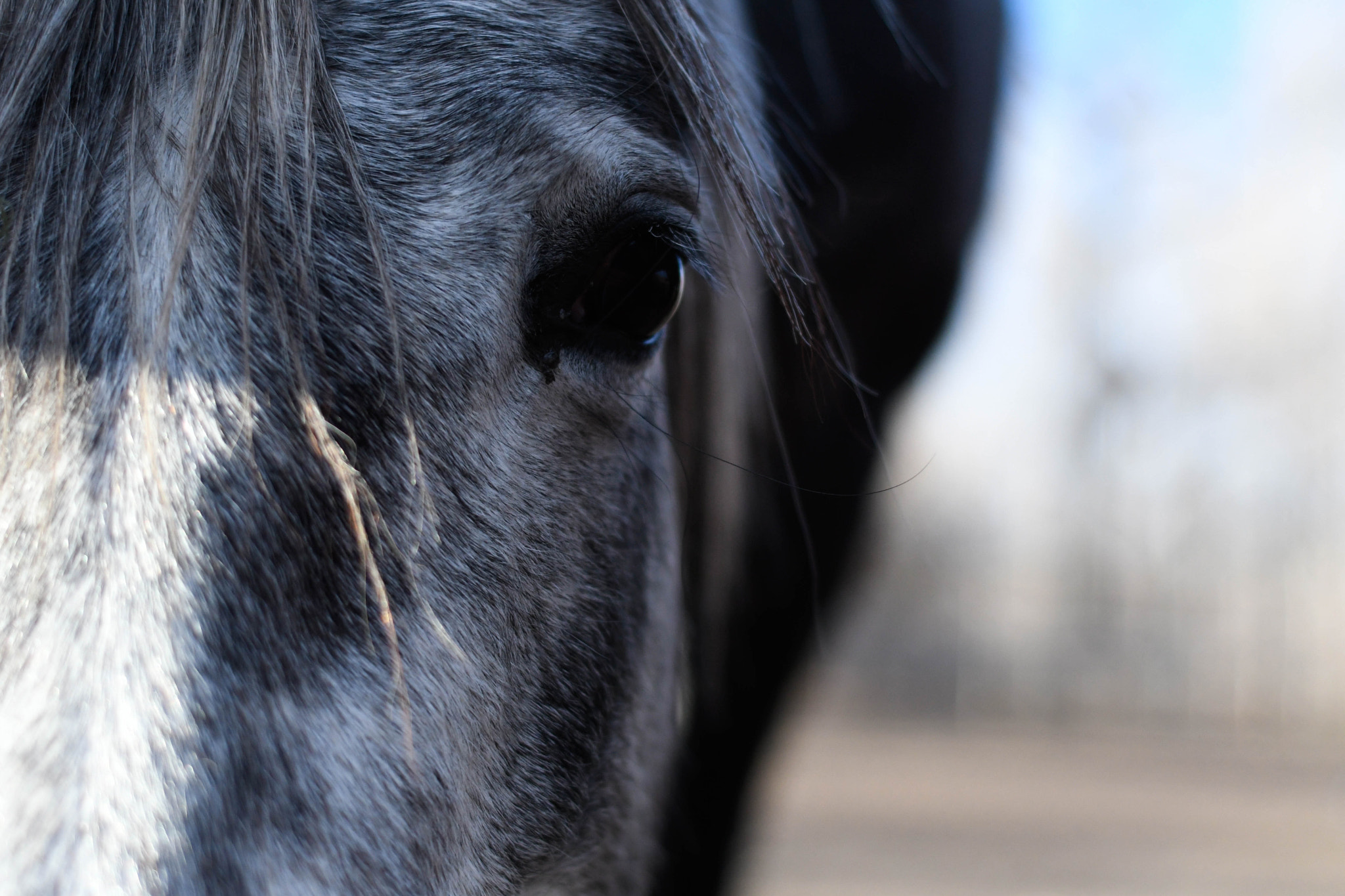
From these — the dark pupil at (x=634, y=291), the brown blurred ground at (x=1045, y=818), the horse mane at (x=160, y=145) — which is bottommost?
the brown blurred ground at (x=1045, y=818)

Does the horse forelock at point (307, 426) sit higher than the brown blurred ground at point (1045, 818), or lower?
higher

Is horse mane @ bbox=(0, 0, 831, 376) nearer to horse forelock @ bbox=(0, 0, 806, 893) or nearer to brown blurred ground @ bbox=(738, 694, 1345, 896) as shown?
horse forelock @ bbox=(0, 0, 806, 893)

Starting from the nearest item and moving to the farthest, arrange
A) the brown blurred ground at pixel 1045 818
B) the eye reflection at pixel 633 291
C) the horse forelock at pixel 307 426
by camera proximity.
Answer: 1. the horse forelock at pixel 307 426
2. the eye reflection at pixel 633 291
3. the brown blurred ground at pixel 1045 818

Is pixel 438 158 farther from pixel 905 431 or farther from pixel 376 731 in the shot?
pixel 905 431

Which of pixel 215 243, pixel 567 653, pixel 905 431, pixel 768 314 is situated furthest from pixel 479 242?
pixel 905 431

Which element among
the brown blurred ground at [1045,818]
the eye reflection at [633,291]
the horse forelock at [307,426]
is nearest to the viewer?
the horse forelock at [307,426]

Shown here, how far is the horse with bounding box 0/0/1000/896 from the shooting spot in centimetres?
51

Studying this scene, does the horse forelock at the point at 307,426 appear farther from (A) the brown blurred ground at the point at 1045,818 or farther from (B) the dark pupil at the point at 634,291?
(A) the brown blurred ground at the point at 1045,818

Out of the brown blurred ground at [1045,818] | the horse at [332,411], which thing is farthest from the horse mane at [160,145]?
the brown blurred ground at [1045,818]

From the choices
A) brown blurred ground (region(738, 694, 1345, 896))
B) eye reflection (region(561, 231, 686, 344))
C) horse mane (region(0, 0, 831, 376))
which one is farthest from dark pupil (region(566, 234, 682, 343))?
brown blurred ground (region(738, 694, 1345, 896))

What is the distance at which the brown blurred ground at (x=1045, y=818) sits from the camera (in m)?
4.20

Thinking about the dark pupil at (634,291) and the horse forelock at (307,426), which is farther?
the dark pupil at (634,291)

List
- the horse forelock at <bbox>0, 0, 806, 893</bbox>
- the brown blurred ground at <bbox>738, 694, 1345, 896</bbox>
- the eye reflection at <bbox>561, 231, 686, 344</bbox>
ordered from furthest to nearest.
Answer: the brown blurred ground at <bbox>738, 694, 1345, 896</bbox> < the eye reflection at <bbox>561, 231, 686, 344</bbox> < the horse forelock at <bbox>0, 0, 806, 893</bbox>

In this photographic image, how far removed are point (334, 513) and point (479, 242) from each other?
0.22 meters
